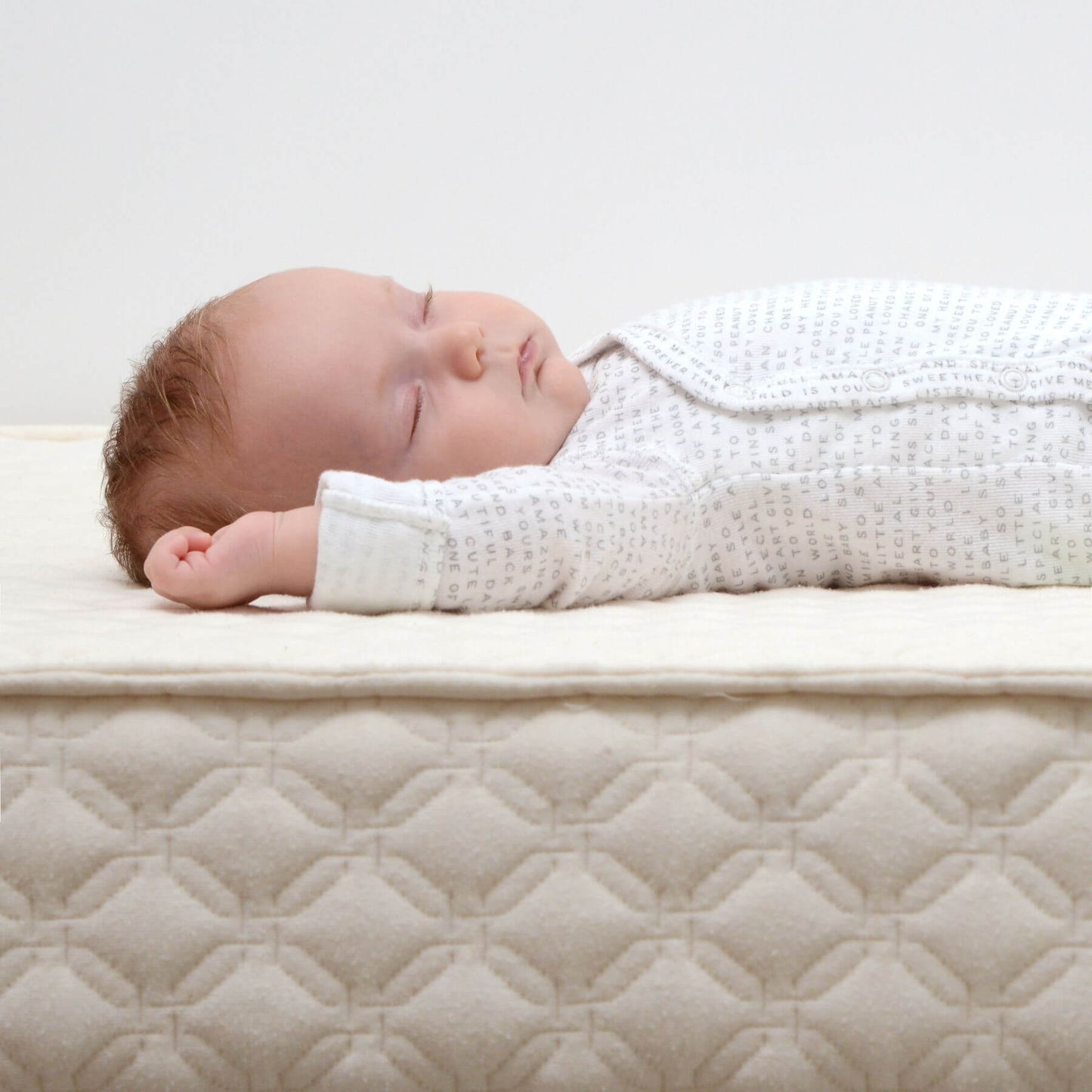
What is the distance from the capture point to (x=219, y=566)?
2.80ft

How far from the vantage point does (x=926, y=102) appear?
7.14ft

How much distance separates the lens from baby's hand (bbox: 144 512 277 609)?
0.85 m

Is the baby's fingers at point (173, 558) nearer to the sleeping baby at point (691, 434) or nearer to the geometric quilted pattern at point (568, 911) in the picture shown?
the sleeping baby at point (691, 434)

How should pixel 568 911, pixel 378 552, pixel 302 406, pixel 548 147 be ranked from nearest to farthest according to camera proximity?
pixel 568 911 < pixel 378 552 < pixel 302 406 < pixel 548 147

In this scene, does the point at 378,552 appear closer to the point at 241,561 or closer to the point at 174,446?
the point at 241,561

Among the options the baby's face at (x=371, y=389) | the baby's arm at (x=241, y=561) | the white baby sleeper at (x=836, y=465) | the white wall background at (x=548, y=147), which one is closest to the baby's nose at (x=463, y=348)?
the baby's face at (x=371, y=389)

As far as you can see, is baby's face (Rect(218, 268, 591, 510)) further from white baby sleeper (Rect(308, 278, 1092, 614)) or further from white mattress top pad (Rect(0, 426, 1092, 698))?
white mattress top pad (Rect(0, 426, 1092, 698))

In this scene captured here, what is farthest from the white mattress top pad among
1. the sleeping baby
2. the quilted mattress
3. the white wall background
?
the white wall background

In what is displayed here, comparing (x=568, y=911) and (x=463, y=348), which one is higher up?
(x=463, y=348)

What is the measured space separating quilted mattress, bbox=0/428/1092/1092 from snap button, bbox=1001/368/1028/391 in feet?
1.38

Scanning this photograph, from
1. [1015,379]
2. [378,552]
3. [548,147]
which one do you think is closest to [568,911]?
[378,552]

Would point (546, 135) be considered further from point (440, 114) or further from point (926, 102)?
point (926, 102)

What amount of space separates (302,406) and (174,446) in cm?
12

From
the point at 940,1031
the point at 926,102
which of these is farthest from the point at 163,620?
the point at 926,102
